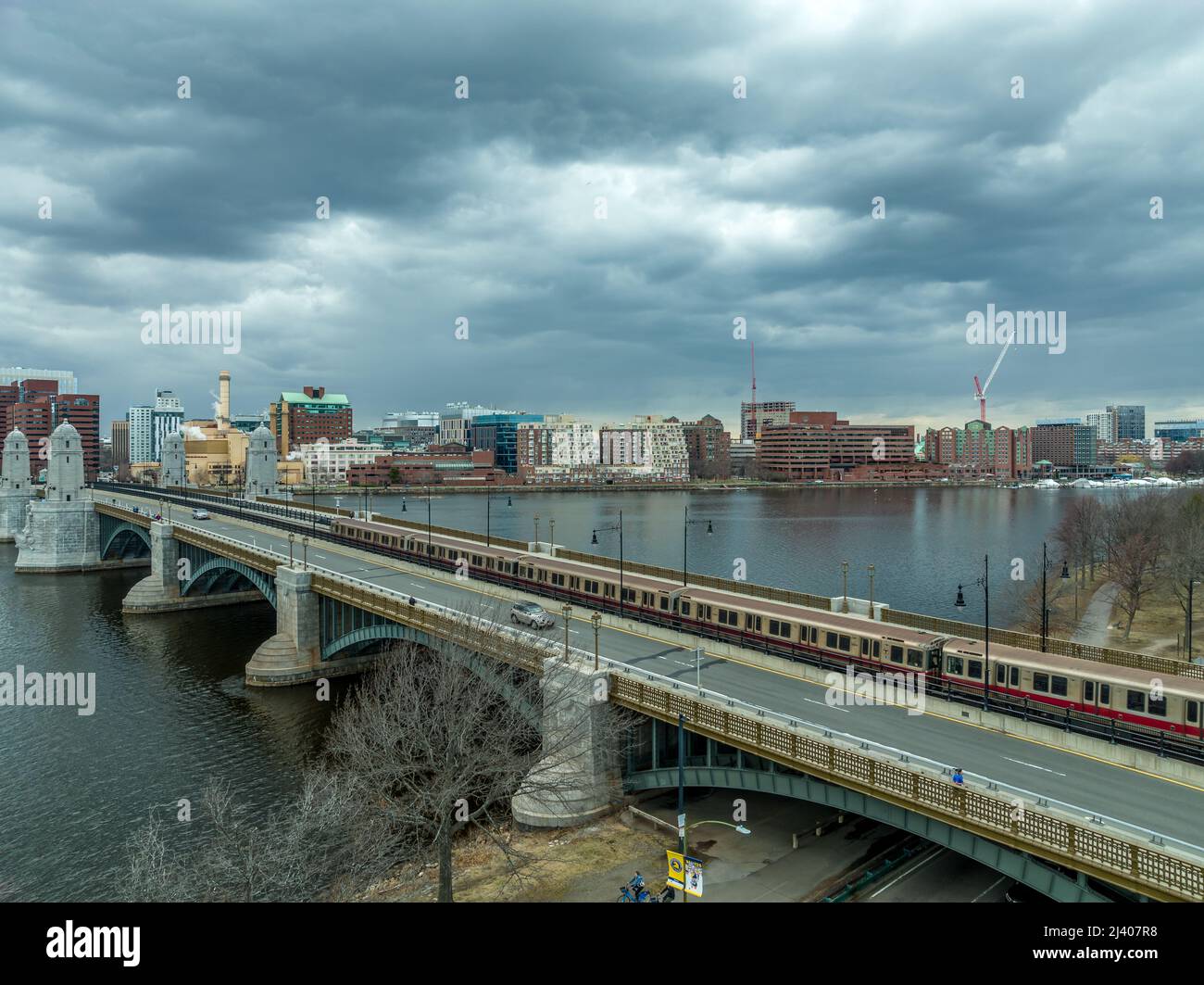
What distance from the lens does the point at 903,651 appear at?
2630cm

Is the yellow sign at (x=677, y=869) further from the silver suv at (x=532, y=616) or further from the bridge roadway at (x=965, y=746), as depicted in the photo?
the silver suv at (x=532, y=616)

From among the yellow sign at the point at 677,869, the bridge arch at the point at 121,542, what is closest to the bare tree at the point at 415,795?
the yellow sign at the point at 677,869

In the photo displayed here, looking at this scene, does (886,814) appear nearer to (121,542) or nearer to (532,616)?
(532,616)

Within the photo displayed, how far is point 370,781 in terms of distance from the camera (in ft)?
89.6

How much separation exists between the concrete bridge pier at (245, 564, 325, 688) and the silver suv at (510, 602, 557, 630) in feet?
58.6

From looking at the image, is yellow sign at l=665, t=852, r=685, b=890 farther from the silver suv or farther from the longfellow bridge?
the silver suv

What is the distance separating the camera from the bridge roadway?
1708 cm

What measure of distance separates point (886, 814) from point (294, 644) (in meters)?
38.7

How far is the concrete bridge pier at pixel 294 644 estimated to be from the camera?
46531 mm

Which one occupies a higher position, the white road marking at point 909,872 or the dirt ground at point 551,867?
the white road marking at point 909,872

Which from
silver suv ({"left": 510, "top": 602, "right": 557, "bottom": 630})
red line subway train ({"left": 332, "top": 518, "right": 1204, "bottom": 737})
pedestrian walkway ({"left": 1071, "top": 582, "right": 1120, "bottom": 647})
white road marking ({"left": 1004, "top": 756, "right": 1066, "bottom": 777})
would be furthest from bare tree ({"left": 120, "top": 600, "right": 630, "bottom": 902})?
pedestrian walkway ({"left": 1071, "top": 582, "right": 1120, "bottom": 647})

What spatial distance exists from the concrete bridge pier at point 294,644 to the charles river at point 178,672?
1.12 meters
